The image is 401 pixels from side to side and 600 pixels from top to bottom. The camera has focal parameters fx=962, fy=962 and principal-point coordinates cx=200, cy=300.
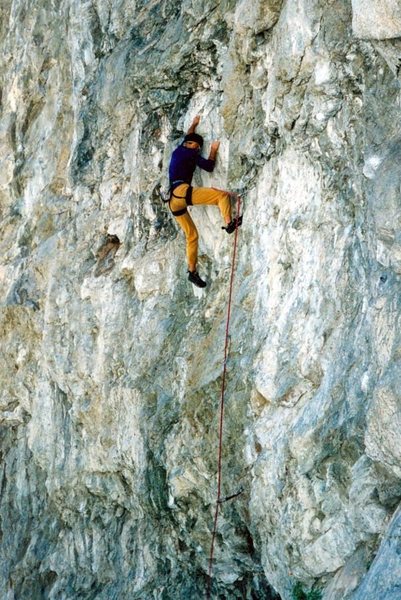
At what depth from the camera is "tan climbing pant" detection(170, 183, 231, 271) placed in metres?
12.3

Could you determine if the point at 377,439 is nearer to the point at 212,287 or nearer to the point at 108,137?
the point at 212,287

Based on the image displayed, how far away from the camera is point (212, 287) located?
515 inches

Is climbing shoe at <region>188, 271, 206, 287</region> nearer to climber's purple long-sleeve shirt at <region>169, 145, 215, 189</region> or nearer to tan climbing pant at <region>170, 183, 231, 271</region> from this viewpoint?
tan climbing pant at <region>170, 183, 231, 271</region>

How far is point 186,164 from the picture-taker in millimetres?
12758

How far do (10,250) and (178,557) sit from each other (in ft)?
23.4

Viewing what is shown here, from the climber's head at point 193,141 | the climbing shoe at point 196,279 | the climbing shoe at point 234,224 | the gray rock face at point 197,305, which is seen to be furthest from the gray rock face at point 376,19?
the climbing shoe at point 196,279

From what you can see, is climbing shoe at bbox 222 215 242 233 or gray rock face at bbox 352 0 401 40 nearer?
gray rock face at bbox 352 0 401 40

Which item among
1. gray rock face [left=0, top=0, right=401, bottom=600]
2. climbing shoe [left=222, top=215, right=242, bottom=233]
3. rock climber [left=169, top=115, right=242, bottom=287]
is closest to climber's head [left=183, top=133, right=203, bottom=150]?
rock climber [left=169, top=115, right=242, bottom=287]

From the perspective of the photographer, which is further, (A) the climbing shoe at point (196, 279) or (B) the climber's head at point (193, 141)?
(A) the climbing shoe at point (196, 279)

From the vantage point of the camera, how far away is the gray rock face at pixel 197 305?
9.72 m

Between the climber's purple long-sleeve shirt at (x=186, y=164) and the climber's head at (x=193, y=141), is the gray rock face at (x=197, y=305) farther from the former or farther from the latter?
the climber's purple long-sleeve shirt at (x=186, y=164)

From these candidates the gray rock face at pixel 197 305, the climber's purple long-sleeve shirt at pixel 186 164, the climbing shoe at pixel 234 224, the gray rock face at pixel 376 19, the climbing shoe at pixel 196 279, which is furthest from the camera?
the climbing shoe at pixel 196 279

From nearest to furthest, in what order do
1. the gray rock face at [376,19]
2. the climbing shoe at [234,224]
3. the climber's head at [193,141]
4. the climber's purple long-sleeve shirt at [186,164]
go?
the gray rock face at [376,19] < the climbing shoe at [234,224] < the climber's purple long-sleeve shirt at [186,164] < the climber's head at [193,141]

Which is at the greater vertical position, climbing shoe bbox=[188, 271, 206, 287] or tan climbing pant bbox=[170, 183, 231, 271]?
tan climbing pant bbox=[170, 183, 231, 271]
